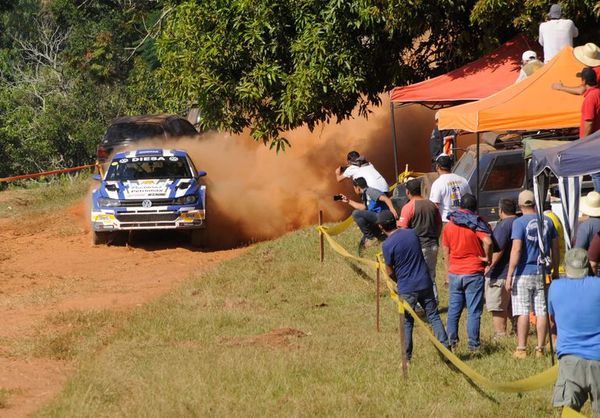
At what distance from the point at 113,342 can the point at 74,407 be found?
9.27 feet

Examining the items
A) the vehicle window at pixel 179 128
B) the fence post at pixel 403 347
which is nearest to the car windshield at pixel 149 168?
the vehicle window at pixel 179 128

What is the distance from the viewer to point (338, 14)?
19.8 metres

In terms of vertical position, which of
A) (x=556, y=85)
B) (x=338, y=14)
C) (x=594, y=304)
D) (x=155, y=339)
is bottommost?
(x=155, y=339)

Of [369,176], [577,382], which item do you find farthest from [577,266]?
[369,176]

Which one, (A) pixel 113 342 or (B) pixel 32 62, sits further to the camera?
(B) pixel 32 62

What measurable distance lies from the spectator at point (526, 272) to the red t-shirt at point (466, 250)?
318mm

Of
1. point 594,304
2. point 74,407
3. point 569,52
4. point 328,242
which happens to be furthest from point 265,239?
point 594,304

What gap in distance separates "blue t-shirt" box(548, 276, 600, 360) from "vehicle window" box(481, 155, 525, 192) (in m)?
8.77

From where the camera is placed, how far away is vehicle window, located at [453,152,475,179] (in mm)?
16875

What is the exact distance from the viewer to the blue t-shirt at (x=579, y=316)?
25.0 feet

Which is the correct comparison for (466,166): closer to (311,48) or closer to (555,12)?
(555,12)

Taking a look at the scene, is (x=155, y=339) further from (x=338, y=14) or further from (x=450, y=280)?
(x=338, y=14)

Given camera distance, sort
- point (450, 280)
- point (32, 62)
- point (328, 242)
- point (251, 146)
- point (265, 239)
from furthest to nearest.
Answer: point (32, 62), point (251, 146), point (265, 239), point (328, 242), point (450, 280)

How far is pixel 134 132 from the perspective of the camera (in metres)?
26.7
